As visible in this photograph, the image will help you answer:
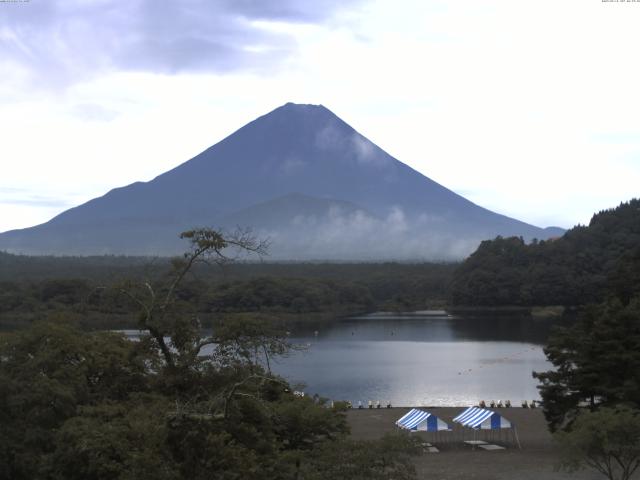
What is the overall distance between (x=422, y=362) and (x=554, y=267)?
3193 cm

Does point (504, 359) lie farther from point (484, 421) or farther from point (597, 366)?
point (597, 366)

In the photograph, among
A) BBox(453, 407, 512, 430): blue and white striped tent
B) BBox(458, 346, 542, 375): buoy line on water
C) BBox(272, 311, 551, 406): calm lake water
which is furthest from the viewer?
BBox(458, 346, 542, 375): buoy line on water

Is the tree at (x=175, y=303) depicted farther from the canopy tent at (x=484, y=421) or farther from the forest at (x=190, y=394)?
the canopy tent at (x=484, y=421)

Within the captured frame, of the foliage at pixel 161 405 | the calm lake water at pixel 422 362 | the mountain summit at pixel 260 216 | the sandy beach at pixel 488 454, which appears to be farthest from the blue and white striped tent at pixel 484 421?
the mountain summit at pixel 260 216

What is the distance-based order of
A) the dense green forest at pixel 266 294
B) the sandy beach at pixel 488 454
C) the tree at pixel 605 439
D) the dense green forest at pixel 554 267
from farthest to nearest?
the dense green forest at pixel 554 267, the dense green forest at pixel 266 294, the sandy beach at pixel 488 454, the tree at pixel 605 439

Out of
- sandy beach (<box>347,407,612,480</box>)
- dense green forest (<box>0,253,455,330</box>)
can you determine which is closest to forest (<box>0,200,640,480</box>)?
sandy beach (<box>347,407,612,480</box>)

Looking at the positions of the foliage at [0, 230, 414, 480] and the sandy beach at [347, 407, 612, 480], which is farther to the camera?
the sandy beach at [347, 407, 612, 480]

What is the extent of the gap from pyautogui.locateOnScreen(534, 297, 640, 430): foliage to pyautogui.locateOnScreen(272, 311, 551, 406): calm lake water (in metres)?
4.87

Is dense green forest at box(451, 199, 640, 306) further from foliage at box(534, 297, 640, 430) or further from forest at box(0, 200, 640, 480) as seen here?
forest at box(0, 200, 640, 480)

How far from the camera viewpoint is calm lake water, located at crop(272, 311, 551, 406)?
2595 centimetres

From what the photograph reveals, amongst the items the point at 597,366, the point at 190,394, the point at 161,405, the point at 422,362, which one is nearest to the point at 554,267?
the point at 422,362

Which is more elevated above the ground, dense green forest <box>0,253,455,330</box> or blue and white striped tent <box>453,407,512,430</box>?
dense green forest <box>0,253,455,330</box>

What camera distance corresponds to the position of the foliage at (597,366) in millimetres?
15414

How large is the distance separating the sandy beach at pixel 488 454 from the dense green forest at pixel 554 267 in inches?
1624
